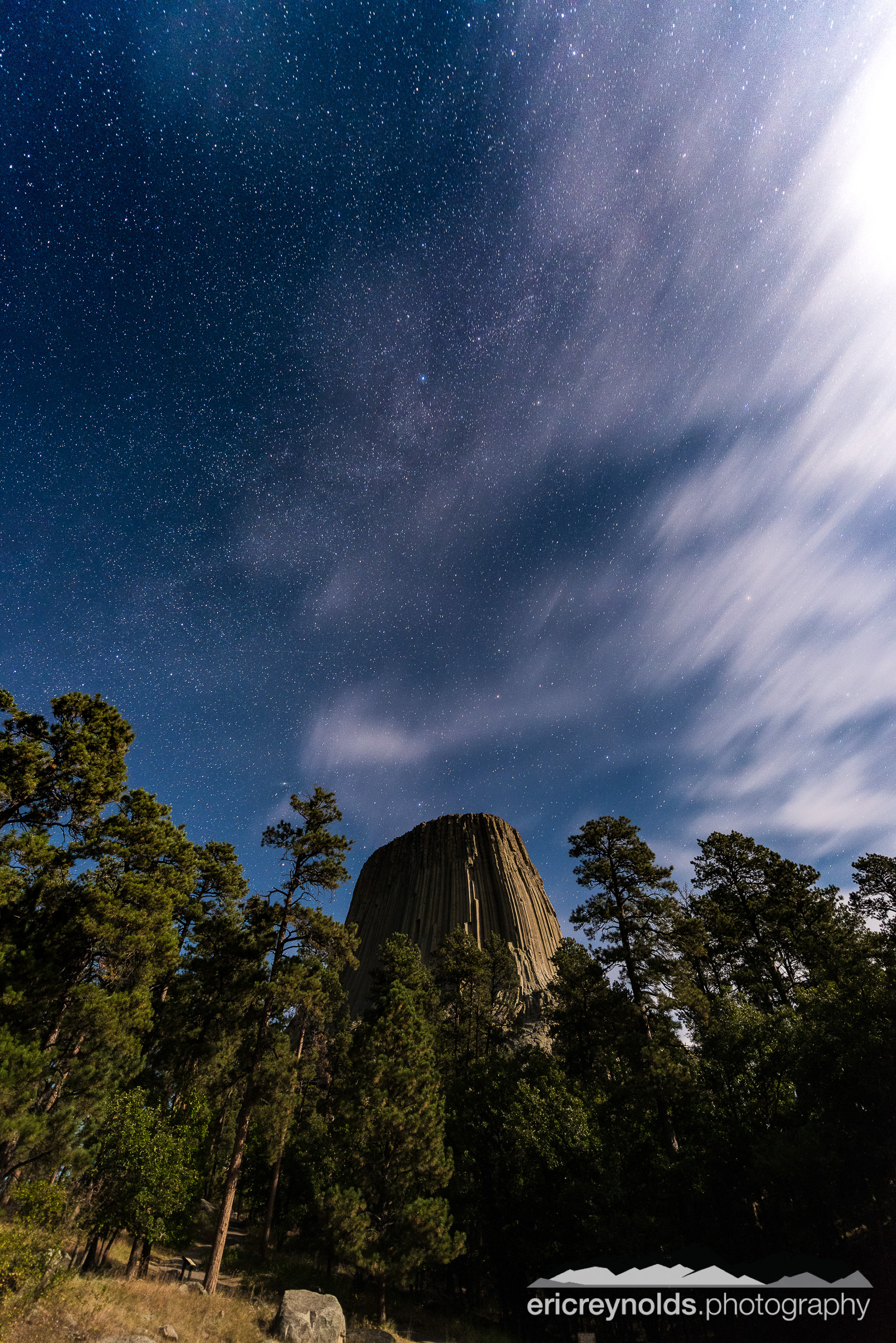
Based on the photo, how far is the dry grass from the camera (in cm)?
988

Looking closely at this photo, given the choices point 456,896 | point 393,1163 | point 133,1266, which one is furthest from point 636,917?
point 456,896

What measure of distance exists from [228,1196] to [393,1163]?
6023 millimetres

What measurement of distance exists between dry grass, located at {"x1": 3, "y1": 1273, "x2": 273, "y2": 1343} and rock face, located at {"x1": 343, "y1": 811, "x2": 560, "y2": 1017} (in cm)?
5598

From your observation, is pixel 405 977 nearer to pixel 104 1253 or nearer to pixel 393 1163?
pixel 393 1163

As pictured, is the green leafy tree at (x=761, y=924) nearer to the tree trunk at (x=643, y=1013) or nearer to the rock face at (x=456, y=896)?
the tree trunk at (x=643, y=1013)

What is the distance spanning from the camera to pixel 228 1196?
16.4m

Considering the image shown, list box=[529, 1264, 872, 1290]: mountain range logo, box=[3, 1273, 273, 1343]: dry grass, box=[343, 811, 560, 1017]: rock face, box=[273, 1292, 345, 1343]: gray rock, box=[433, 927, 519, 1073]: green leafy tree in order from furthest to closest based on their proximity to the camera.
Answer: box=[343, 811, 560, 1017]: rock face → box=[433, 927, 519, 1073]: green leafy tree → box=[529, 1264, 872, 1290]: mountain range logo → box=[273, 1292, 345, 1343]: gray rock → box=[3, 1273, 273, 1343]: dry grass

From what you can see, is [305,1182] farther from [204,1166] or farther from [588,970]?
[588,970]

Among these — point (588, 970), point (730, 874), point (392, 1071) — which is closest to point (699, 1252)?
point (588, 970)

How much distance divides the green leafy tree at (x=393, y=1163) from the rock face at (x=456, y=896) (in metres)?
49.3

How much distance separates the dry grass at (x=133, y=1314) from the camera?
32.4 ft

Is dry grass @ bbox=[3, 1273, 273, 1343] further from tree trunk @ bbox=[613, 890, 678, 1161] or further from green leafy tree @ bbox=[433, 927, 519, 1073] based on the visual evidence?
green leafy tree @ bbox=[433, 927, 519, 1073]

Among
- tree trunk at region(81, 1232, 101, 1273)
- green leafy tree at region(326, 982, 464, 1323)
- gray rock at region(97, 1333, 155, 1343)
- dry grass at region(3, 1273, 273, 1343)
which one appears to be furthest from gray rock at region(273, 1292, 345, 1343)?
tree trunk at region(81, 1232, 101, 1273)

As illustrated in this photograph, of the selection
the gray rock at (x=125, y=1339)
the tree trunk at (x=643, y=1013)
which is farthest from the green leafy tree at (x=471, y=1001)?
the gray rock at (x=125, y=1339)
